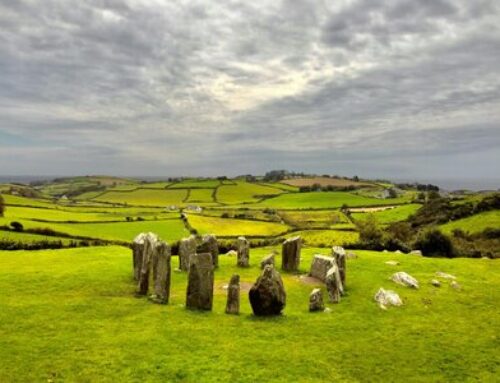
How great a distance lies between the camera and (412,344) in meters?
19.9

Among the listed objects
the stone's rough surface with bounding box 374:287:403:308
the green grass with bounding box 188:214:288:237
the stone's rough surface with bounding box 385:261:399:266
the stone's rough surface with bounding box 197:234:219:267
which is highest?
the stone's rough surface with bounding box 197:234:219:267

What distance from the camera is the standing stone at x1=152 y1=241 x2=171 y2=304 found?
23.9 metres

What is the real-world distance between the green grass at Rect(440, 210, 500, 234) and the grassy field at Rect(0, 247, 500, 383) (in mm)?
52888

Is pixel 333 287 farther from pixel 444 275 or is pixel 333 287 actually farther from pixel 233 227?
pixel 233 227

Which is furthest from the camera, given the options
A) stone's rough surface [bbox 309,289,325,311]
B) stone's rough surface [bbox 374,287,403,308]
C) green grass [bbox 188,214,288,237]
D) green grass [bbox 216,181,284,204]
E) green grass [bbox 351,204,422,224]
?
green grass [bbox 216,181,284,204]

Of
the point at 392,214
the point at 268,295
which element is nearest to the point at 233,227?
the point at 392,214

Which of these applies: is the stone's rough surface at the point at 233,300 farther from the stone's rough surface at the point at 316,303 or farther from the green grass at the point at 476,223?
the green grass at the point at 476,223

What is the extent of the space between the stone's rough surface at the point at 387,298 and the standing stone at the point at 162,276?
11.0 meters

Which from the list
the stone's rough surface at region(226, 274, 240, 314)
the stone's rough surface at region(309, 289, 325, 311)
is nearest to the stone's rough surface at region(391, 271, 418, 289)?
the stone's rough surface at region(309, 289, 325, 311)

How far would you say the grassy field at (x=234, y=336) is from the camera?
54.0 feet

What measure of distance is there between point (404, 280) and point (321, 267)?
5202 mm

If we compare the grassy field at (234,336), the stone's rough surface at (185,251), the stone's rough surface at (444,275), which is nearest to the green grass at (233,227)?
the stone's rough surface at (185,251)

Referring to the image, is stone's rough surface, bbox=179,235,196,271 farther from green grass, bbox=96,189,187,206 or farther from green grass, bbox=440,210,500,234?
green grass, bbox=96,189,187,206

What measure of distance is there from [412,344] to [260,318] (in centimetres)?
653
